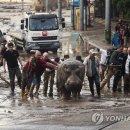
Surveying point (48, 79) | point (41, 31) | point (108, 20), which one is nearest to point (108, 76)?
point (48, 79)

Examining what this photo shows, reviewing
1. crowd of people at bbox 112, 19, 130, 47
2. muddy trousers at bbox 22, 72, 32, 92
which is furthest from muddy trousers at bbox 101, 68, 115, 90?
crowd of people at bbox 112, 19, 130, 47

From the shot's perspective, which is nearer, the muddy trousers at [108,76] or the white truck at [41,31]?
the muddy trousers at [108,76]

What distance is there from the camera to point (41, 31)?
121 feet

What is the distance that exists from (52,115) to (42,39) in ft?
76.2

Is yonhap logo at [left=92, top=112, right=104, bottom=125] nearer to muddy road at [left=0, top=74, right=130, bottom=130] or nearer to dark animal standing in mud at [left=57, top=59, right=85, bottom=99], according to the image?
muddy road at [left=0, top=74, right=130, bottom=130]

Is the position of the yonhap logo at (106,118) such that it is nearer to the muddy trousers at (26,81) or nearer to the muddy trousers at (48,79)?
the muddy trousers at (26,81)

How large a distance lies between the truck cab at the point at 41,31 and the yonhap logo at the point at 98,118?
894 inches

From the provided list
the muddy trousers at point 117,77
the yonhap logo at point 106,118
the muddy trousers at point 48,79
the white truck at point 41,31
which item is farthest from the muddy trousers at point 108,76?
the white truck at point 41,31

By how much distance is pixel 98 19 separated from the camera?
66688 mm

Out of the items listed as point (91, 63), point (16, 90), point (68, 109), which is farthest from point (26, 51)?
point (68, 109)

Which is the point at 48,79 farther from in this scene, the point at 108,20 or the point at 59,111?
the point at 108,20

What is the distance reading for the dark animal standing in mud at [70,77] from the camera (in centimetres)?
1745

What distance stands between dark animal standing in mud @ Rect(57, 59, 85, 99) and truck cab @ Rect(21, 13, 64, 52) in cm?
1825

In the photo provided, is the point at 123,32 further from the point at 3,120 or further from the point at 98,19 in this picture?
the point at 98,19
